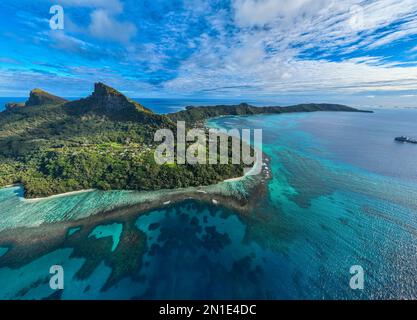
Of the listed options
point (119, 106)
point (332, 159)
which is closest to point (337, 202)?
point (332, 159)

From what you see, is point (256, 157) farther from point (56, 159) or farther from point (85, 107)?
point (85, 107)

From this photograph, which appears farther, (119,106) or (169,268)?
(119,106)

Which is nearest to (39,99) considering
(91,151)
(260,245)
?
(91,151)

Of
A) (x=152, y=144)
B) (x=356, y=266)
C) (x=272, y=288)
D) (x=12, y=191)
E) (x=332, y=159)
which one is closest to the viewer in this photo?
(x=272, y=288)

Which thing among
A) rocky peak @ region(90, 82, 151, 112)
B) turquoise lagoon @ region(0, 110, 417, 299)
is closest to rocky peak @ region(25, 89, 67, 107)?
rocky peak @ region(90, 82, 151, 112)

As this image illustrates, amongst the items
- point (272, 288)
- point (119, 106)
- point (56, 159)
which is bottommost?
point (272, 288)
